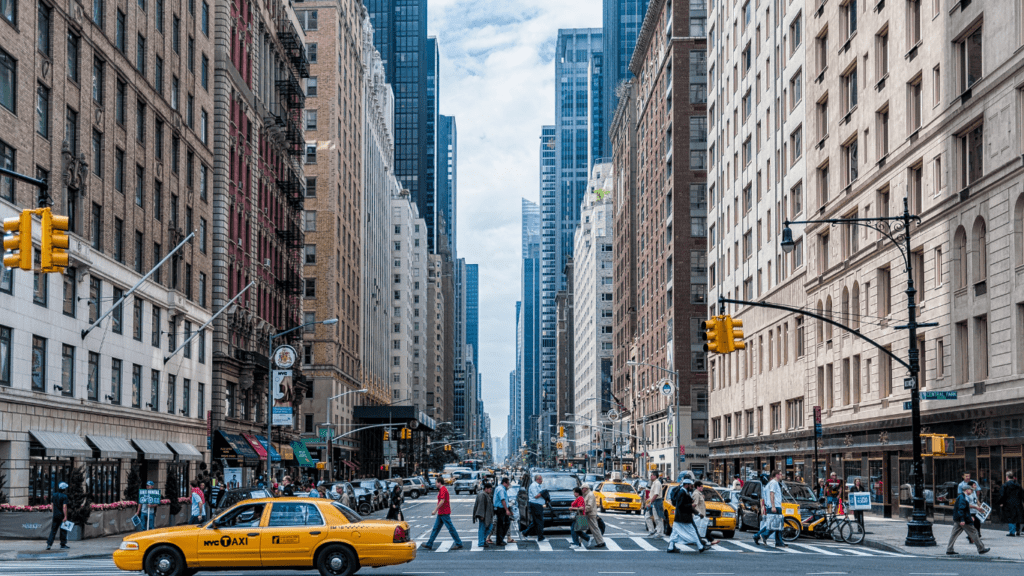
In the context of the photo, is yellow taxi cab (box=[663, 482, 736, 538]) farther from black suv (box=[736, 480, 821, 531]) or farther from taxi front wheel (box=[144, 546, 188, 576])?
taxi front wheel (box=[144, 546, 188, 576])

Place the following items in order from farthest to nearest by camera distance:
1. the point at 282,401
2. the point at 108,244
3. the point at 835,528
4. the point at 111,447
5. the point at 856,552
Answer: the point at 282,401 < the point at 108,244 < the point at 111,447 < the point at 835,528 < the point at 856,552

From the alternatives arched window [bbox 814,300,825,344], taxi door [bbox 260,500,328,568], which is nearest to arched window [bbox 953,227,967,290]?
arched window [bbox 814,300,825,344]

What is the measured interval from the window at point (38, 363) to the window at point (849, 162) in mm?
35739

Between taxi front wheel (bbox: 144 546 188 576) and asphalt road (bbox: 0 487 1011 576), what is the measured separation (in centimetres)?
157

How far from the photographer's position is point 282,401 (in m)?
62.4

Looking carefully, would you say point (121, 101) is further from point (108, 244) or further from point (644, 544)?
point (644, 544)

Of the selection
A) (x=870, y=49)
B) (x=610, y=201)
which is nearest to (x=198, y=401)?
(x=870, y=49)

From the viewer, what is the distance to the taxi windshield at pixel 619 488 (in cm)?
5406

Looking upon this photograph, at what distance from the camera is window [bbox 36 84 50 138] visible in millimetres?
37500

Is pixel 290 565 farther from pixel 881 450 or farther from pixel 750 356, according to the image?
pixel 750 356

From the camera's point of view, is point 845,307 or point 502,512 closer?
point 502,512

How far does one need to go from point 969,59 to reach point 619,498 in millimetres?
24649

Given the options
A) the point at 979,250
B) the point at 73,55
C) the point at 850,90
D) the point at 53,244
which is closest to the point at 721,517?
the point at 979,250

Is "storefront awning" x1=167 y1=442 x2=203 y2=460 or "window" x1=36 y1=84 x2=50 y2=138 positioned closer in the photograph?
"window" x1=36 y1=84 x2=50 y2=138
